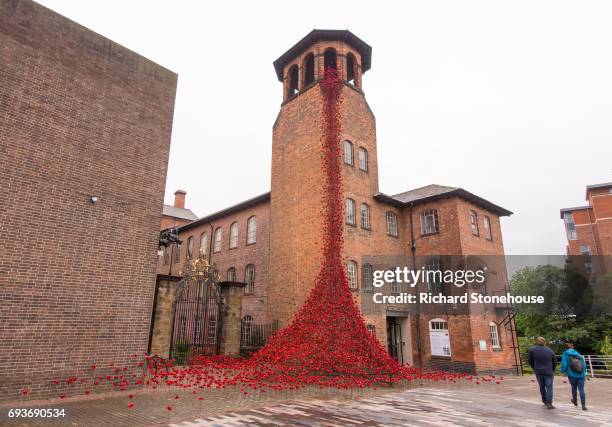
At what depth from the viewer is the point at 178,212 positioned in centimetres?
4422

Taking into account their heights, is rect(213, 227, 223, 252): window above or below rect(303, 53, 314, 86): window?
below

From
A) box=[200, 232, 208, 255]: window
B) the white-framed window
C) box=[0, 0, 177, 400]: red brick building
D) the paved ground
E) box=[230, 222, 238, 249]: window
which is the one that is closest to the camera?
the paved ground

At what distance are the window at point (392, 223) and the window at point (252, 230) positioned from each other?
8.14m

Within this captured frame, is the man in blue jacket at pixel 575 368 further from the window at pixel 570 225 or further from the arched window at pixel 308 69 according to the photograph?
the window at pixel 570 225

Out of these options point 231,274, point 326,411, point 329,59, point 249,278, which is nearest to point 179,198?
point 231,274

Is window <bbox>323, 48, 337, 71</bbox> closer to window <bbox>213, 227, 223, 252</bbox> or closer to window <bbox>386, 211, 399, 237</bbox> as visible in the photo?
window <bbox>386, 211, 399, 237</bbox>

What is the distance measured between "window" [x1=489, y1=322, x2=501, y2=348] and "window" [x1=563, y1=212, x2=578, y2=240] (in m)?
35.7

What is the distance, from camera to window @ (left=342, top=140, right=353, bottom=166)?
1823 cm

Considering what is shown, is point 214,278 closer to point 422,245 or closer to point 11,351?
point 11,351

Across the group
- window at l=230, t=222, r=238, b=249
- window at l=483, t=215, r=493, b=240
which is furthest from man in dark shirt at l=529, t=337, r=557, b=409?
window at l=230, t=222, r=238, b=249

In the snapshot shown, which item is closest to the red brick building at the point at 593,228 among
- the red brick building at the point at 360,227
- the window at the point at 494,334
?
the red brick building at the point at 360,227

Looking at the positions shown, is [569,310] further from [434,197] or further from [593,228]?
[593,228]

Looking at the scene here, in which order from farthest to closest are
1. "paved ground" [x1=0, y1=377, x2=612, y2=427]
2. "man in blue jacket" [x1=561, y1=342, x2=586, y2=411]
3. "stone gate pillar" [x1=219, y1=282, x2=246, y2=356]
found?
"stone gate pillar" [x1=219, y1=282, x2=246, y2=356], "man in blue jacket" [x1=561, y1=342, x2=586, y2=411], "paved ground" [x1=0, y1=377, x2=612, y2=427]

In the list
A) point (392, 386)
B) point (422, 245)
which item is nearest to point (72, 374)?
point (392, 386)
